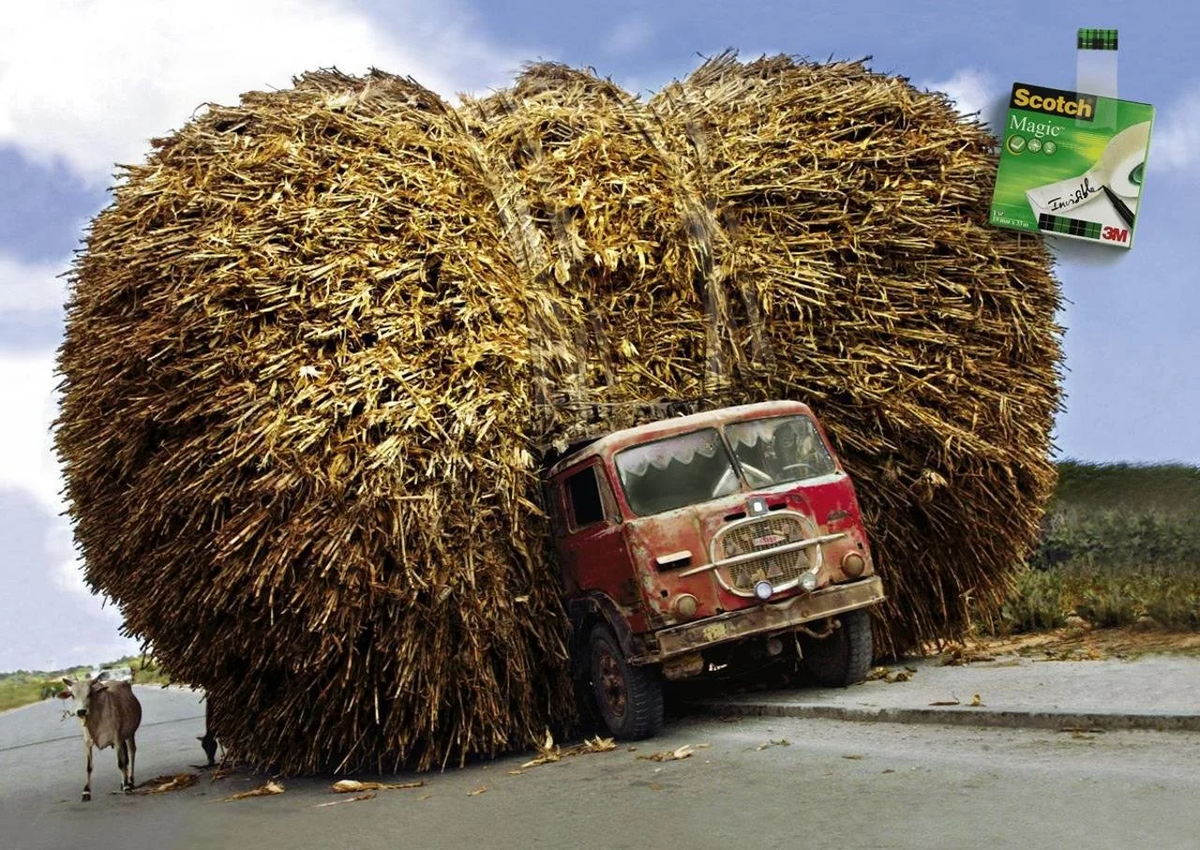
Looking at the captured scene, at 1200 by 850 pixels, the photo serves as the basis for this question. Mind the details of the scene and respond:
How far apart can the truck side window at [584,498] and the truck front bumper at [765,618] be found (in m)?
1.13

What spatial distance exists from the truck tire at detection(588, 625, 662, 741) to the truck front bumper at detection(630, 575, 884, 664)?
26 centimetres

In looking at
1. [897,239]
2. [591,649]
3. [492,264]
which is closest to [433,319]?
[492,264]

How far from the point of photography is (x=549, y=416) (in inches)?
432

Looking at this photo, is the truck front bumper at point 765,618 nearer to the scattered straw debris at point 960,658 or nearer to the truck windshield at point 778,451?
the truck windshield at point 778,451

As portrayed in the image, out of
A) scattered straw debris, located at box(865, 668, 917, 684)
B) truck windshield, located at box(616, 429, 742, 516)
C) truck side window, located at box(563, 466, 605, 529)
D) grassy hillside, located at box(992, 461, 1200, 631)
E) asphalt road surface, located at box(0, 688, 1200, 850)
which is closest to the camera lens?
asphalt road surface, located at box(0, 688, 1200, 850)

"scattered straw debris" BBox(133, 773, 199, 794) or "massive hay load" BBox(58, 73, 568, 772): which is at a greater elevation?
"massive hay load" BBox(58, 73, 568, 772)

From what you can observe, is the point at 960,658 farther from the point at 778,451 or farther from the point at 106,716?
the point at 106,716

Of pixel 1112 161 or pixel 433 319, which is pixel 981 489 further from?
pixel 433 319

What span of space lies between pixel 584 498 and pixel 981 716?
11.2ft

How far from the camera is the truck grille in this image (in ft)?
33.6

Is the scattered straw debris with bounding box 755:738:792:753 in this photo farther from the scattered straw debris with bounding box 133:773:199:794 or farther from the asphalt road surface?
the scattered straw debris with bounding box 133:773:199:794

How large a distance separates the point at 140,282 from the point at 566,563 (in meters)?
4.03

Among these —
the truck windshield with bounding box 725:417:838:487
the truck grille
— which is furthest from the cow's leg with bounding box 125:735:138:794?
the truck windshield with bounding box 725:417:838:487

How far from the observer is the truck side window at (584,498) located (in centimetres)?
1060
